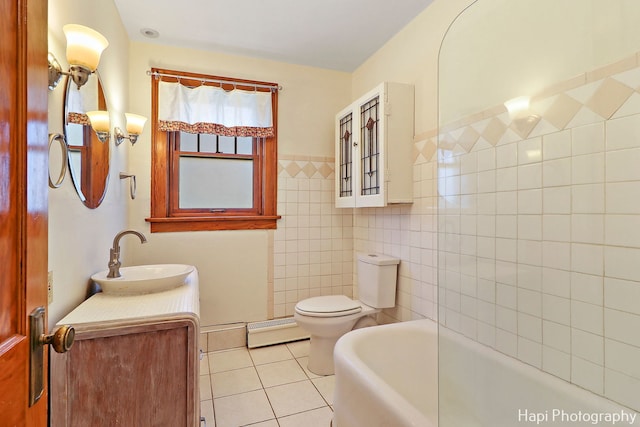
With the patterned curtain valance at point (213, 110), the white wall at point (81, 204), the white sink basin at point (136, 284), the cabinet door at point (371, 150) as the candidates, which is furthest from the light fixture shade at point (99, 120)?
the cabinet door at point (371, 150)

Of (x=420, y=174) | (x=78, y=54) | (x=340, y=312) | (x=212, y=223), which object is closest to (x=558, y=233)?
(x=420, y=174)

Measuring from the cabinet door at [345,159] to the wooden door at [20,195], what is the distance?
6.80 feet

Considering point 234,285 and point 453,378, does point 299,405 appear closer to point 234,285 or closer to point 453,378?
point 453,378

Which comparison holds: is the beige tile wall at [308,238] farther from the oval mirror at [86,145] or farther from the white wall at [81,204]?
the oval mirror at [86,145]

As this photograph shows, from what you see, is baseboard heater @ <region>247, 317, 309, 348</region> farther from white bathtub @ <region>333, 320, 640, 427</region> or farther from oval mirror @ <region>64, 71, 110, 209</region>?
oval mirror @ <region>64, 71, 110, 209</region>

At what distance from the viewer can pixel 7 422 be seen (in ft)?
1.76

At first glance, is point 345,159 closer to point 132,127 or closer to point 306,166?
point 306,166

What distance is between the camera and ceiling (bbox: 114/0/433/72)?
209cm

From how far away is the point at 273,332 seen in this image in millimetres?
2744

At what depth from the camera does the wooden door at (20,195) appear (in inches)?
21.2

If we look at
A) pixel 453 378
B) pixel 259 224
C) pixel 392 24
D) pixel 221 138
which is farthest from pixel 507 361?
pixel 221 138

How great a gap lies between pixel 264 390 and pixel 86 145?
67.8 inches

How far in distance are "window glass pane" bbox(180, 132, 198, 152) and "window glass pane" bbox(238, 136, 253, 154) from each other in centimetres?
36

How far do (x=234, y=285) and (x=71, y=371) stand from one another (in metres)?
1.62
